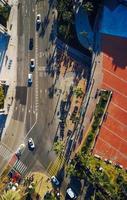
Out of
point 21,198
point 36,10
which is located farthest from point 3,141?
point 36,10

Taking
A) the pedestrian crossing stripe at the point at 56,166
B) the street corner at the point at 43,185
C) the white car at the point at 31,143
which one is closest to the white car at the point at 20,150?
the white car at the point at 31,143

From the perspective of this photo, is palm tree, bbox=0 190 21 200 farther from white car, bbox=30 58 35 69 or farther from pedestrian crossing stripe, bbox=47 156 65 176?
white car, bbox=30 58 35 69

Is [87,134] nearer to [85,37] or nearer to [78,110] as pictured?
[78,110]

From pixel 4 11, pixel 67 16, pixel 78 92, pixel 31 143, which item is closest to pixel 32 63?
pixel 4 11

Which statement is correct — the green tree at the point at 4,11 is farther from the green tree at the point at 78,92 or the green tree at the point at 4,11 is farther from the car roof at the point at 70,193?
the car roof at the point at 70,193

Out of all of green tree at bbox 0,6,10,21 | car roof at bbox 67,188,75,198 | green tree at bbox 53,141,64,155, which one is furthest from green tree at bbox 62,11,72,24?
car roof at bbox 67,188,75,198

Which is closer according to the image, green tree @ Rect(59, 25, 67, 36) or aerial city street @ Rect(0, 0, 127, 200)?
aerial city street @ Rect(0, 0, 127, 200)
